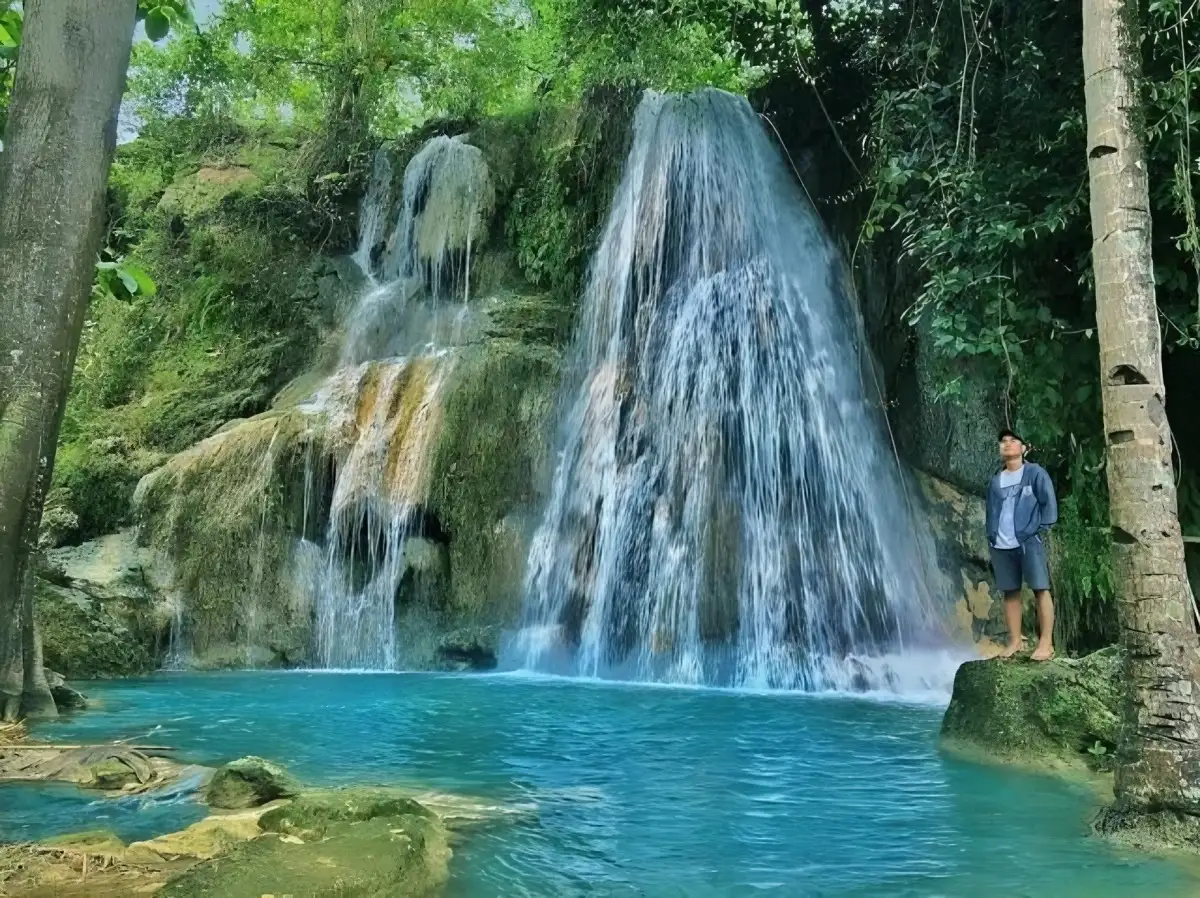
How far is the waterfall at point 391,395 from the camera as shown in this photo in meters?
11.7

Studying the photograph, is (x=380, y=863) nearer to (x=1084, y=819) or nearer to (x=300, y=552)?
(x=1084, y=819)

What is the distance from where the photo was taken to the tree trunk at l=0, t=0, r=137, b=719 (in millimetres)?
2650

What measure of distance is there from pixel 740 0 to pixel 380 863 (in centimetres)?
1111

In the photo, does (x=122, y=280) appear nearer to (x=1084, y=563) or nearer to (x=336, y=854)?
(x=336, y=854)

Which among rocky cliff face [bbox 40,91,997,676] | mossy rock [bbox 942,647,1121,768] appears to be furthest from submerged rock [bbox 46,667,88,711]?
mossy rock [bbox 942,647,1121,768]

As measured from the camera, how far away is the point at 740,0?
11.7 meters

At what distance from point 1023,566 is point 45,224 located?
18.5 feet

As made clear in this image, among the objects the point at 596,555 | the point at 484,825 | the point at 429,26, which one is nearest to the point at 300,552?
the point at 596,555

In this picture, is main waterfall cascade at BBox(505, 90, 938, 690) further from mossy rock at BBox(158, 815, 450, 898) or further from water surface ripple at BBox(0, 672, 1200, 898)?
mossy rock at BBox(158, 815, 450, 898)

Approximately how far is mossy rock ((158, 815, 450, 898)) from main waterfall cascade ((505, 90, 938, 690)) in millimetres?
6200

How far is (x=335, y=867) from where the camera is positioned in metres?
3.09

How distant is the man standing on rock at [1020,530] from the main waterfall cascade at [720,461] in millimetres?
3217

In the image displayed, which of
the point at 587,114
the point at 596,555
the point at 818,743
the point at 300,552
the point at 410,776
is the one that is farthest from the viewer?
the point at 587,114

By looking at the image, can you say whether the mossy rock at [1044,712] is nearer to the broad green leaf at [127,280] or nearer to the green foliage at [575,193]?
the broad green leaf at [127,280]
